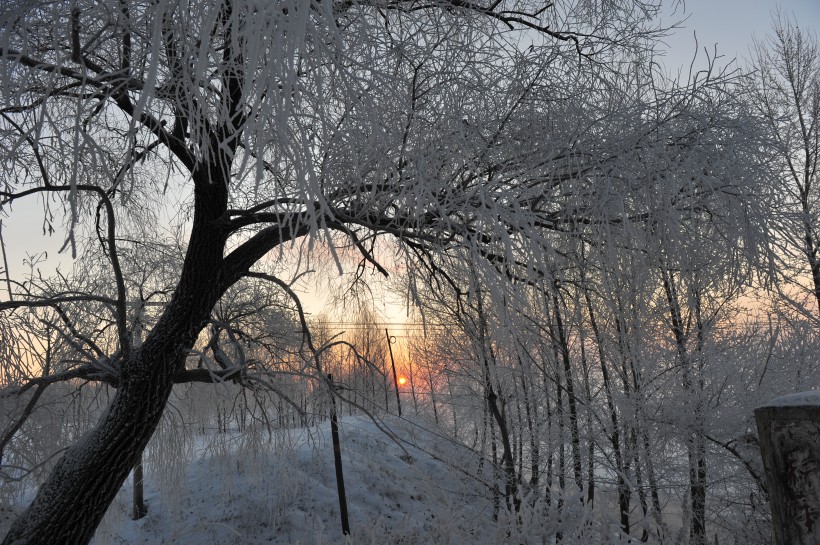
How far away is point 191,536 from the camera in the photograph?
10.4 meters

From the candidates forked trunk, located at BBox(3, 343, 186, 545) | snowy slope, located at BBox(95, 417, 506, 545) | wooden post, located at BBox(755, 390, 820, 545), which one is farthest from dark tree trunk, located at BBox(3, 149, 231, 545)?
snowy slope, located at BBox(95, 417, 506, 545)

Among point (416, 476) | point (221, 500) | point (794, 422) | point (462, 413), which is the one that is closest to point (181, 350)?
point (794, 422)

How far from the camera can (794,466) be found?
2.07 meters

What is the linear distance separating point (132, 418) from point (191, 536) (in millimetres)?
7324

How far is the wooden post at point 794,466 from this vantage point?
2.04m

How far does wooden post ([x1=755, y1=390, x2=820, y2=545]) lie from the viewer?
2.04 m

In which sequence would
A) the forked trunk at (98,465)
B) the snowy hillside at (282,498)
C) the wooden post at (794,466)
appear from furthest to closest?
the snowy hillside at (282,498)
the forked trunk at (98,465)
the wooden post at (794,466)

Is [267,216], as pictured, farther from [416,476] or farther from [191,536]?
[416,476]

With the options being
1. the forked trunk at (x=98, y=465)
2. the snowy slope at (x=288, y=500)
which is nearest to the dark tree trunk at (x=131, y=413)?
the forked trunk at (x=98, y=465)

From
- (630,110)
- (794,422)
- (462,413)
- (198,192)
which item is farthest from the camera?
(462,413)

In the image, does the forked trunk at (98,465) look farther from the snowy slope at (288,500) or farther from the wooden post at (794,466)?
the snowy slope at (288,500)

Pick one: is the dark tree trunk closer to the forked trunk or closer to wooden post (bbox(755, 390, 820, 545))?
the forked trunk

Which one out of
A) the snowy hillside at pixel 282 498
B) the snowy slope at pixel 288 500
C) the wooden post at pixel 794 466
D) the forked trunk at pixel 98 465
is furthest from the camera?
the snowy slope at pixel 288 500

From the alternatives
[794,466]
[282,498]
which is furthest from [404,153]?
[282,498]
